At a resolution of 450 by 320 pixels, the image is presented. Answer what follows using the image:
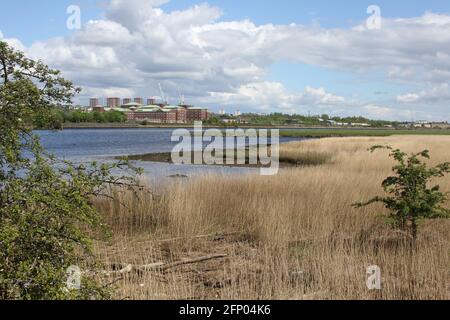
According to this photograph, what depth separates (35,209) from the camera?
4.39 m

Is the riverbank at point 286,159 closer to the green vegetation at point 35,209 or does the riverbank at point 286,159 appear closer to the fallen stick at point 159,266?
the fallen stick at point 159,266

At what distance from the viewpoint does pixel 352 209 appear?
11.1 m

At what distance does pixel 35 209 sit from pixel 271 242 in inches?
211

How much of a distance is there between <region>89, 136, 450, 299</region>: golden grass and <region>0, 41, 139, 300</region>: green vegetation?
1649mm

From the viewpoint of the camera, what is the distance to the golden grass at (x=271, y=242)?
6.27 m

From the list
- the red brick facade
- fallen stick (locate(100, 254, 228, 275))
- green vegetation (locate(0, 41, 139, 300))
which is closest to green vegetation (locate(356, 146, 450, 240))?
fallen stick (locate(100, 254, 228, 275))

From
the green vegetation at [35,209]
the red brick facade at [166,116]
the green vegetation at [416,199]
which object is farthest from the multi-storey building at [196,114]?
the green vegetation at [35,209]

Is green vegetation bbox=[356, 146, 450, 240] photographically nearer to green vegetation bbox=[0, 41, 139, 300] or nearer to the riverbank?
green vegetation bbox=[0, 41, 139, 300]

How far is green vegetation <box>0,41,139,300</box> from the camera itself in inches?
158

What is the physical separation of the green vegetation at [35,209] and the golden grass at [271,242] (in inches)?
64.9

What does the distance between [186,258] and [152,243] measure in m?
1.25

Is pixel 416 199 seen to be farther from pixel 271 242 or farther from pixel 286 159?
pixel 286 159

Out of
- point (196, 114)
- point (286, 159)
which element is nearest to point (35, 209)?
point (286, 159)

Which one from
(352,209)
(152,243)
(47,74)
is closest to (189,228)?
(152,243)
